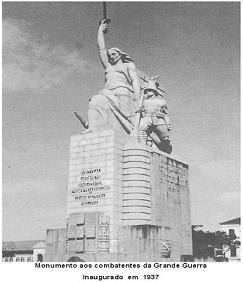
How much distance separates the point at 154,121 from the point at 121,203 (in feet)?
17.5

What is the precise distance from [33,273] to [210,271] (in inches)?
216

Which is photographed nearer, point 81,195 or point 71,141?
point 81,195

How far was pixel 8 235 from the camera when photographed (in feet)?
55.7

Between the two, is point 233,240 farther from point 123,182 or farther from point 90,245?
point 90,245

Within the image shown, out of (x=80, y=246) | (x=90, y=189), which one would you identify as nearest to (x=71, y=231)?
(x=80, y=246)

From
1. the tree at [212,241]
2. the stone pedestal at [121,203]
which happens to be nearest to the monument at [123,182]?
the stone pedestal at [121,203]

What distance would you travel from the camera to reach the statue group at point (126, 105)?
20.5 metres

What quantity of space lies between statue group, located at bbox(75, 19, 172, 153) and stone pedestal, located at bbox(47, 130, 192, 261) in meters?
1.20

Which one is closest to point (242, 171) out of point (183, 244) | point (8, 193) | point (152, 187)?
point (152, 187)

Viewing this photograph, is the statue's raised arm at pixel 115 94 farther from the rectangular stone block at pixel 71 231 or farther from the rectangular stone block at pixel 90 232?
the rectangular stone block at pixel 90 232

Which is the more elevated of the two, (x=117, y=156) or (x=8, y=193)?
(x=117, y=156)

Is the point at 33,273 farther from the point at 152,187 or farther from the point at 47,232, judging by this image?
the point at 152,187

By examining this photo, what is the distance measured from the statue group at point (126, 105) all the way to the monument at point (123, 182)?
0.05m

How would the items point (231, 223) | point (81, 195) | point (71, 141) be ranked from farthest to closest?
point (231, 223), point (71, 141), point (81, 195)
